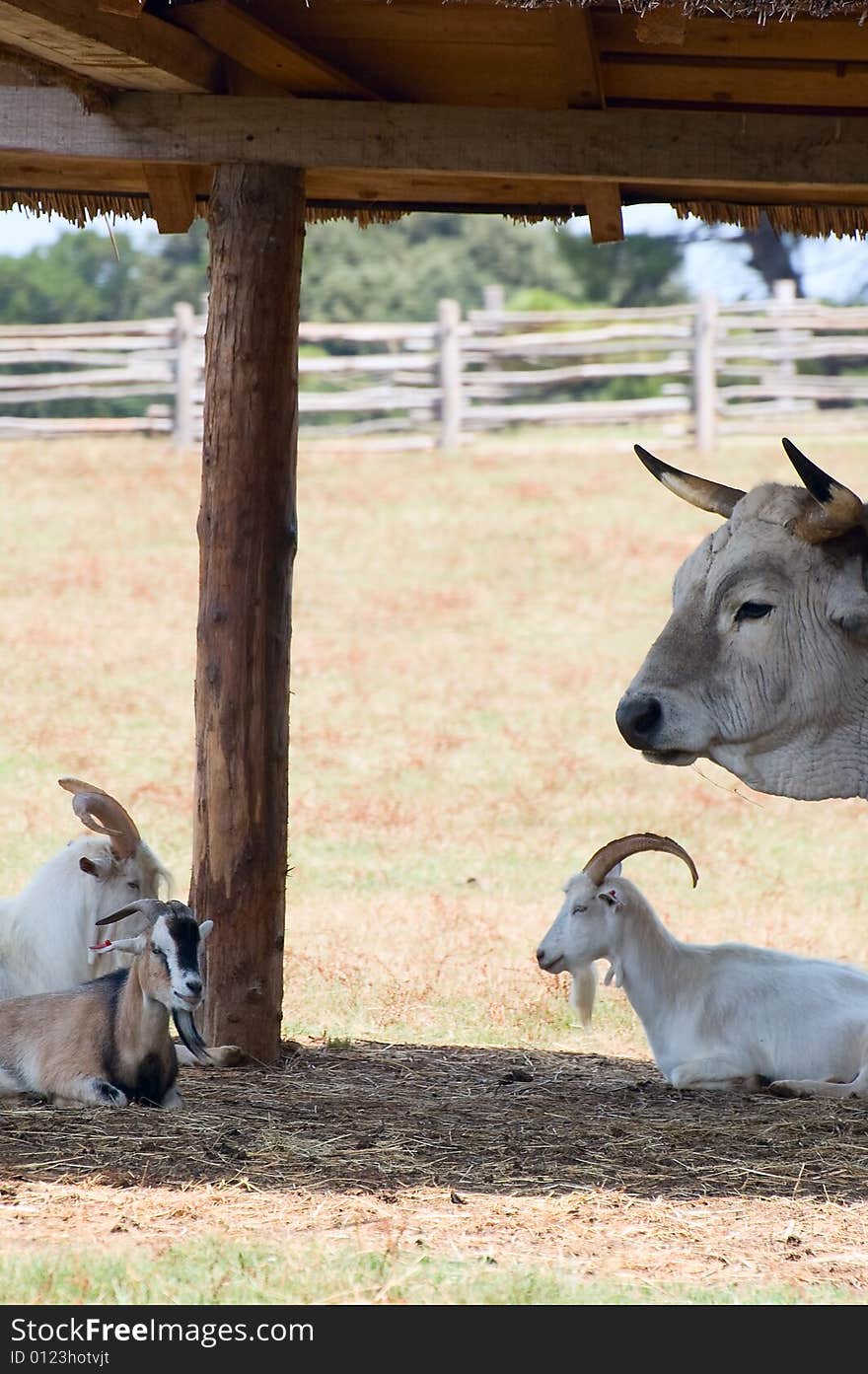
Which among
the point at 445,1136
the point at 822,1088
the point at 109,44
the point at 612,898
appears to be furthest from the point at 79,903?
the point at 109,44

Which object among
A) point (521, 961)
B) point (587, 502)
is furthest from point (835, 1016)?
point (587, 502)

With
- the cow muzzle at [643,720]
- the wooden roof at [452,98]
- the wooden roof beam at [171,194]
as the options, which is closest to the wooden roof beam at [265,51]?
the wooden roof at [452,98]

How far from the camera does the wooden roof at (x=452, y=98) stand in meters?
6.56

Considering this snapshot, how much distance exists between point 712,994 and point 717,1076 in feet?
1.25

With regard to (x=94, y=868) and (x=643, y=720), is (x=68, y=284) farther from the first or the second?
(x=643, y=720)

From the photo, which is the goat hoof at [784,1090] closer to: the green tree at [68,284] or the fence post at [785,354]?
the fence post at [785,354]

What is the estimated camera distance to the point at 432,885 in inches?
480

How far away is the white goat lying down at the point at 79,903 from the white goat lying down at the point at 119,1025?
558 millimetres

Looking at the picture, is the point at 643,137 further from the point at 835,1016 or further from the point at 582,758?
the point at 582,758

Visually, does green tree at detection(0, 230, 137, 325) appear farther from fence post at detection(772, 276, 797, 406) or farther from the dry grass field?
fence post at detection(772, 276, 797, 406)

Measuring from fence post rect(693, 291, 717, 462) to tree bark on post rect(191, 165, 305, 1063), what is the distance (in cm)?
1900

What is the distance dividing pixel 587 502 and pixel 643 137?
55.9 ft

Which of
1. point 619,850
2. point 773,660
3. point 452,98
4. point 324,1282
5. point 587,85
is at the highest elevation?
point 452,98
